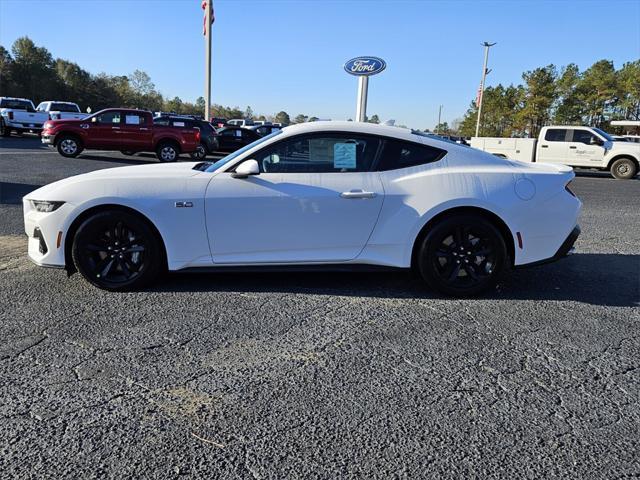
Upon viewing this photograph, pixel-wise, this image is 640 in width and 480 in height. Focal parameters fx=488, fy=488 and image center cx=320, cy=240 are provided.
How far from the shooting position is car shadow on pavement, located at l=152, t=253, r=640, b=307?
166 inches

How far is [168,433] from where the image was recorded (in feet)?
7.42

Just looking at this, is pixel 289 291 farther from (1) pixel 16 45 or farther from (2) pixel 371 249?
(1) pixel 16 45

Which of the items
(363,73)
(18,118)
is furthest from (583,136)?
(18,118)

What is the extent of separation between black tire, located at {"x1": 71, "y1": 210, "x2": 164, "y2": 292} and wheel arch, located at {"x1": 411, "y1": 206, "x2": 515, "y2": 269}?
2.14m

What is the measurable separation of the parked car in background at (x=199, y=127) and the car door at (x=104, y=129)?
1280mm

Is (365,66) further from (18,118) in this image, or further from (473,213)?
(18,118)

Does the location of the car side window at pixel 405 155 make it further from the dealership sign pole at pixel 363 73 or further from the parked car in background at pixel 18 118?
the parked car in background at pixel 18 118

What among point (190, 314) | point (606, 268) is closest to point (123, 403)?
point (190, 314)

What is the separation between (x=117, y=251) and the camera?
405 centimetres

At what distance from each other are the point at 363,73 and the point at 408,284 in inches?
444

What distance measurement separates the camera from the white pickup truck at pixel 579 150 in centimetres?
1711

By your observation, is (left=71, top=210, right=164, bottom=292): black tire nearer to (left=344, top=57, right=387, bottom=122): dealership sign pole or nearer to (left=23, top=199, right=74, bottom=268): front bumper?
(left=23, top=199, right=74, bottom=268): front bumper

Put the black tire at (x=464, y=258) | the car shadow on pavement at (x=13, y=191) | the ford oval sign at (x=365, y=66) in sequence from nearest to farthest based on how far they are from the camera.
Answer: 1. the black tire at (x=464, y=258)
2. the car shadow on pavement at (x=13, y=191)
3. the ford oval sign at (x=365, y=66)

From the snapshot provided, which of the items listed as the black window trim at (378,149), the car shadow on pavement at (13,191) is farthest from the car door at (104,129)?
the black window trim at (378,149)
